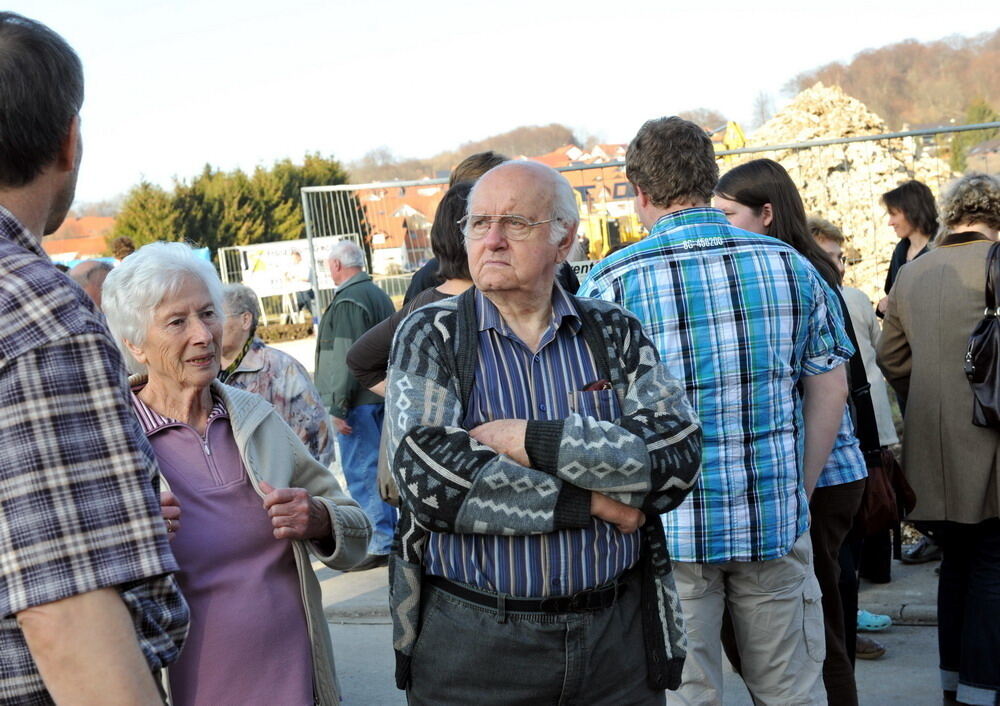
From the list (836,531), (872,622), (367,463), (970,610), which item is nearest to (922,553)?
(872,622)

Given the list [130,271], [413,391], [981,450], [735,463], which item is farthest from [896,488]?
[130,271]

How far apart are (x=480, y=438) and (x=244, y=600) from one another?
2.54 feet

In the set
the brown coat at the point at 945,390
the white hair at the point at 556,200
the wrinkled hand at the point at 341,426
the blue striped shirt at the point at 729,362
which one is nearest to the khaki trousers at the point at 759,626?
the blue striped shirt at the point at 729,362

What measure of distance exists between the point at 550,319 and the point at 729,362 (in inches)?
29.8

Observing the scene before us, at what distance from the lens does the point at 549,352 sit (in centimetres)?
255

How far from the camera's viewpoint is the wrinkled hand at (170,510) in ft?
7.72

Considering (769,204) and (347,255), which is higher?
(769,204)

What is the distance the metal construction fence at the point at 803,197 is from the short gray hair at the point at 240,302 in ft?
15.9

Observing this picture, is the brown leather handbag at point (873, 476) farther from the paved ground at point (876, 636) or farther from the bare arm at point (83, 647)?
the bare arm at point (83, 647)

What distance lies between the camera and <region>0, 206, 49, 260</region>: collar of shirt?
1.46 metres

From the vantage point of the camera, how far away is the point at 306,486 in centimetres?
293

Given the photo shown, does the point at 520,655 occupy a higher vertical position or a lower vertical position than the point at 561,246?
lower

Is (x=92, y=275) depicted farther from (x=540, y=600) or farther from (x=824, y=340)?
(x=540, y=600)

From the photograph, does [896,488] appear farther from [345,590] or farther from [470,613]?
[345,590]
